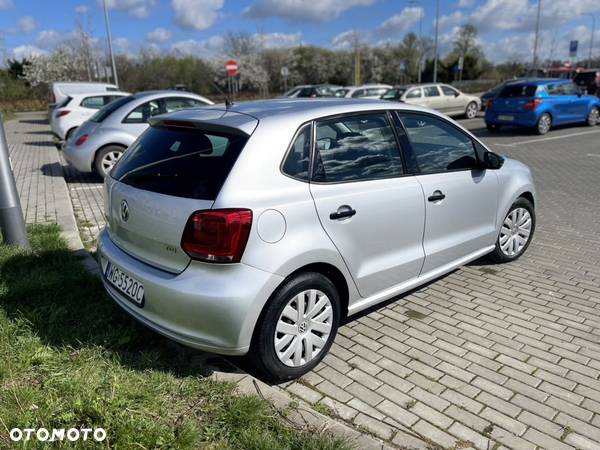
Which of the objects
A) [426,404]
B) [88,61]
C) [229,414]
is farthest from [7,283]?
[88,61]

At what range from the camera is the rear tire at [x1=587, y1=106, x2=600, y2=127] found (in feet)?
56.9

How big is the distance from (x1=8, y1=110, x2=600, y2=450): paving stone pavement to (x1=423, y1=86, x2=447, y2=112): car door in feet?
49.3

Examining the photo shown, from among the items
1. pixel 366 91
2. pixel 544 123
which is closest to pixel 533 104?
pixel 544 123

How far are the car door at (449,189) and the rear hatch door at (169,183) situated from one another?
1502mm

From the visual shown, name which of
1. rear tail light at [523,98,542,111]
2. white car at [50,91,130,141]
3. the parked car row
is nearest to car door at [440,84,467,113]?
rear tail light at [523,98,542,111]

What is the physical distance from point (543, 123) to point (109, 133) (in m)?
13.1

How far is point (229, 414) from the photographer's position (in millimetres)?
2562

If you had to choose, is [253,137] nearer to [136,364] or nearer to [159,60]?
[136,364]

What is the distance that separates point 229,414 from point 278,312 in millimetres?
608

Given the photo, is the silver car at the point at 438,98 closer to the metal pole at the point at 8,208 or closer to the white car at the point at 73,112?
the white car at the point at 73,112

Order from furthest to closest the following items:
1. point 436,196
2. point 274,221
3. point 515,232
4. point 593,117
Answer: point 593,117 → point 515,232 → point 436,196 → point 274,221

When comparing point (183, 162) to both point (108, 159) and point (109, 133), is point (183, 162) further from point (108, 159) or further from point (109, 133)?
point (108, 159)

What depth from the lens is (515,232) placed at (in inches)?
194

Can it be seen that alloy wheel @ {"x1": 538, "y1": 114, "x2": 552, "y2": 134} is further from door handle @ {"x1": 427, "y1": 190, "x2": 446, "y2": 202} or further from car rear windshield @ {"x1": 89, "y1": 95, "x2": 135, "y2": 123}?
door handle @ {"x1": 427, "y1": 190, "x2": 446, "y2": 202}
